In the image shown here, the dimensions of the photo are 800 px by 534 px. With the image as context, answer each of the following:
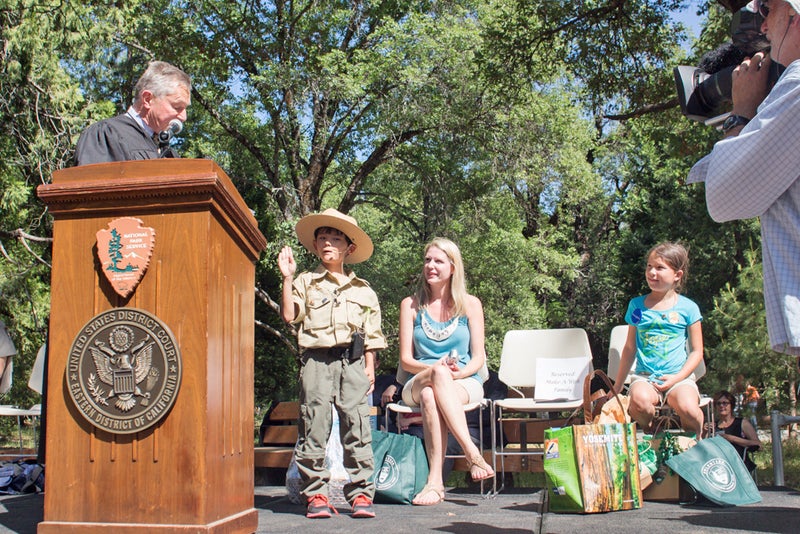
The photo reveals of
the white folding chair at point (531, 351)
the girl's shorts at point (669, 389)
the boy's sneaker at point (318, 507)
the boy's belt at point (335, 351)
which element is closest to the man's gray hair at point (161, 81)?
the boy's belt at point (335, 351)

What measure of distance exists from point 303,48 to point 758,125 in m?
13.9

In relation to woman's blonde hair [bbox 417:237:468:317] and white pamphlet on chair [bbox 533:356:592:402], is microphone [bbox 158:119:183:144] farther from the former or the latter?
white pamphlet on chair [bbox 533:356:592:402]

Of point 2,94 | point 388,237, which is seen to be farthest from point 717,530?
point 388,237

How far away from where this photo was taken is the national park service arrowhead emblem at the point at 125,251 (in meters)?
2.43

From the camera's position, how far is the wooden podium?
91.7 inches

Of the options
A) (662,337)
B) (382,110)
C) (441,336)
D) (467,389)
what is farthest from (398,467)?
(382,110)

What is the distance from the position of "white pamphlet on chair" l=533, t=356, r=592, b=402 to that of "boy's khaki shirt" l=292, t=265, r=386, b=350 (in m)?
1.53

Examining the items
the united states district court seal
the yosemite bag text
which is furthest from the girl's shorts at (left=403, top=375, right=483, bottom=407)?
the united states district court seal

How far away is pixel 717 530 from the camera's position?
124 inches

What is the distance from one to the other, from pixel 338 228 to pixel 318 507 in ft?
5.17

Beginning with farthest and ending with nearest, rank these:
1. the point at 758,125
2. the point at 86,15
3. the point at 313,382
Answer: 1. the point at 86,15
2. the point at 313,382
3. the point at 758,125

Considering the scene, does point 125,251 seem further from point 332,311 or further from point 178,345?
point 332,311

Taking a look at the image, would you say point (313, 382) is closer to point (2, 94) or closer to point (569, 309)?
point (2, 94)

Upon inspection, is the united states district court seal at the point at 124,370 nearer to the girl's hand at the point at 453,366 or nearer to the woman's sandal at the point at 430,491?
the woman's sandal at the point at 430,491
